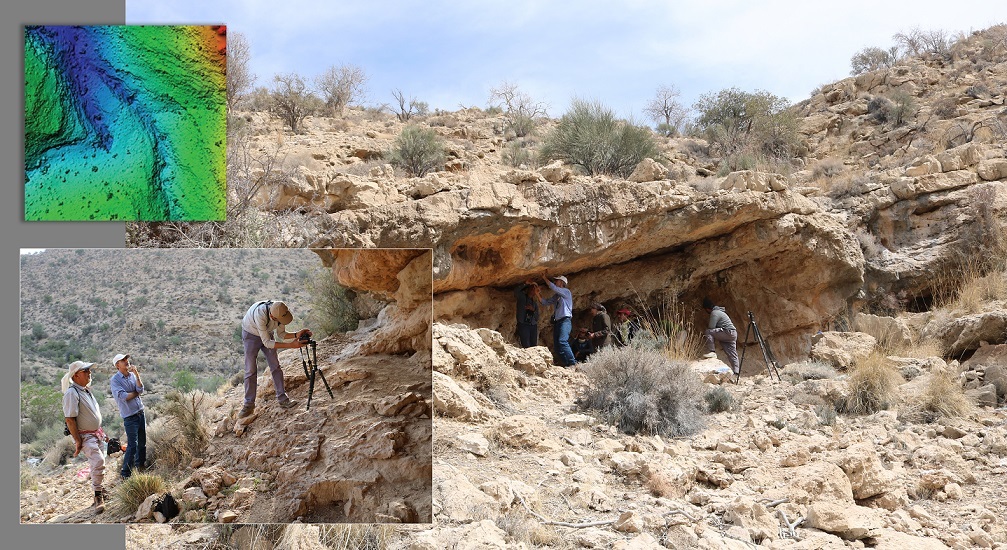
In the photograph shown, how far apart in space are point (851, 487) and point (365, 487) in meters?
3.19

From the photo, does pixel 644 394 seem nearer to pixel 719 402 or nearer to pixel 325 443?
pixel 719 402

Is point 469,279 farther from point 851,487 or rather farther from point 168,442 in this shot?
point 168,442

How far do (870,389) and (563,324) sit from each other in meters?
3.29

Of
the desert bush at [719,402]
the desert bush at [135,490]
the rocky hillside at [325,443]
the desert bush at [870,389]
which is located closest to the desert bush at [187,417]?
the rocky hillside at [325,443]

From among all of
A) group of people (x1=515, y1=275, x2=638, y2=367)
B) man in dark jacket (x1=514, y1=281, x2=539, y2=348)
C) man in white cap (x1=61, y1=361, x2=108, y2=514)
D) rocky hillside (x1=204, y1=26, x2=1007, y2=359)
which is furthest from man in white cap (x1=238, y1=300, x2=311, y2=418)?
man in dark jacket (x1=514, y1=281, x2=539, y2=348)

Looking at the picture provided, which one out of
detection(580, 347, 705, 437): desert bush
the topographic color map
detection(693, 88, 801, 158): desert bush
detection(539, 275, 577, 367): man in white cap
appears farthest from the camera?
detection(693, 88, 801, 158): desert bush

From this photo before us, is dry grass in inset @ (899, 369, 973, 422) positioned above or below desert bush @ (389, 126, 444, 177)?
below

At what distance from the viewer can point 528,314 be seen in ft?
27.6

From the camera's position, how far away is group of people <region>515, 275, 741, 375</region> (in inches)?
316

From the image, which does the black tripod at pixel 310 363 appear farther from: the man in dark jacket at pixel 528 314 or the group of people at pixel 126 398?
the man in dark jacket at pixel 528 314

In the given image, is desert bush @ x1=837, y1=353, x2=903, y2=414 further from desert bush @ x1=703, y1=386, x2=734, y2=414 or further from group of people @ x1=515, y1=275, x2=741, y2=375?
group of people @ x1=515, y1=275, x2=741, y2=375

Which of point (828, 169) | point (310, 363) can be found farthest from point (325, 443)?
point (828, 169)

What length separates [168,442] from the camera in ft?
8.94

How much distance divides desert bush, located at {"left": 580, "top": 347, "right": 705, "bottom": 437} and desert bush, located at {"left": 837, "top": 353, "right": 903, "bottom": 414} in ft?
4.52
